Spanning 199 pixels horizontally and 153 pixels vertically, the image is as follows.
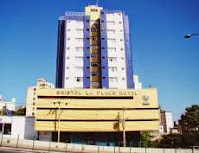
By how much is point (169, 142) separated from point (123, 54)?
36.4 m

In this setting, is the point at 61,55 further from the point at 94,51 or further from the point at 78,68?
the point at 94,51

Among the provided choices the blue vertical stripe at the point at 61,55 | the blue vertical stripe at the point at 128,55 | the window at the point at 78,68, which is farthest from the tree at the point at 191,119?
the blue vertical stripe at the point at 61,55

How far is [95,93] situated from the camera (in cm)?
8488

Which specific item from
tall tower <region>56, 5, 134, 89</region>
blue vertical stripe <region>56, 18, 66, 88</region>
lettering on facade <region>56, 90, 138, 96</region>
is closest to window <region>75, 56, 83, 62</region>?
tall tower <region>56, 5, 134, 89</region>

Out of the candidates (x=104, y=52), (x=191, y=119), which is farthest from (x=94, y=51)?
(x=191, y=119)

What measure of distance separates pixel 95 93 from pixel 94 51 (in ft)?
68.2

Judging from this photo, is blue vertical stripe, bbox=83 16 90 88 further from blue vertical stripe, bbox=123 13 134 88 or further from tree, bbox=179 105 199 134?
tree, bbox=179 105 199 134

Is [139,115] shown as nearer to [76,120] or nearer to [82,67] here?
[76,120]

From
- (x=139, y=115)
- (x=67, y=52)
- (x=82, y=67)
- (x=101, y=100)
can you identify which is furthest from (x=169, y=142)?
(x=67, y=52)

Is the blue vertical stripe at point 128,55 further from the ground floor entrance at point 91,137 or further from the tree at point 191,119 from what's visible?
the tree at point 191,119

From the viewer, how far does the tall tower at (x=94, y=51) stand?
94.4 meters

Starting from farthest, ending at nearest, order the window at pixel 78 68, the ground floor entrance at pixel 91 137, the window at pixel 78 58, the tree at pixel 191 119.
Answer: the window at pixel 78 58 < the window at pixel 78 68 < the tree at pixel 191 119 < the ground floor entrance at pixel 91 137

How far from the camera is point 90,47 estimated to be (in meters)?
99.1

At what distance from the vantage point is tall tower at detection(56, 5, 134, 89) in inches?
3716
